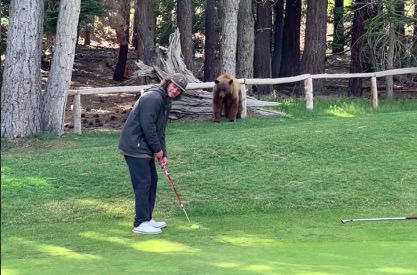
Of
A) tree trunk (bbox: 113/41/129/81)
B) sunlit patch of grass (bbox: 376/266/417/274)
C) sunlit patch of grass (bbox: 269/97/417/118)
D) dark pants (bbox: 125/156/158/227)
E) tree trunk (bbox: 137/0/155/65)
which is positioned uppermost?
tree trunk (bbox: 137/0/155/65)

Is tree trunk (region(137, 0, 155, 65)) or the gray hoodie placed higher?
tree trunk (region(137, 0, 155, 65))

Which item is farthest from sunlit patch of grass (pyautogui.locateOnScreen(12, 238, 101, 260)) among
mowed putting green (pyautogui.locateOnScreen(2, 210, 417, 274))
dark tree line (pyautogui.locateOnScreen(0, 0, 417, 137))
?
dark tree line (pyautogui.locateOnScreen(0, 0, 417, 137))

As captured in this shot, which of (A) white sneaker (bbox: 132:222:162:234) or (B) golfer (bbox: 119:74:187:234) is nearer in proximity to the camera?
(B) golfer (bbox: 119:74:187:234)

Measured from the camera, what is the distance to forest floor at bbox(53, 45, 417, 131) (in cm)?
2151

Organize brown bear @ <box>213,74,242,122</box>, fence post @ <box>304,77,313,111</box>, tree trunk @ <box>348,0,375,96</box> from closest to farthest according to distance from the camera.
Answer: brown bear @ <box>213,74,242,122</box>
fence post @ <box>304,77,313,111</box>
tree trunk @ <box>348,0,375,96</box>

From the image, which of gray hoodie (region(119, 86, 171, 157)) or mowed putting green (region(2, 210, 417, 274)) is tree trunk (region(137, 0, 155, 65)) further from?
gray hoodie (region(119, 86, 171, 157))

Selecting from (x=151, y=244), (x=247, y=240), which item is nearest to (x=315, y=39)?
(x=247, y=240)

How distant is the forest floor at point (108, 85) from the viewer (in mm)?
21514

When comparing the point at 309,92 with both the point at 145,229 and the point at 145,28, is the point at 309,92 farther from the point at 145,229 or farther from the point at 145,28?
the point at 145,229

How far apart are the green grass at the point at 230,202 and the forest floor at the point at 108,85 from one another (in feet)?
16.3

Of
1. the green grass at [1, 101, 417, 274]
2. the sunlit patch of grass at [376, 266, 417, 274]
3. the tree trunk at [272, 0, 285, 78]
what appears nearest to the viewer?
the sunlit patch of grass at [376, 266, 417, 274]

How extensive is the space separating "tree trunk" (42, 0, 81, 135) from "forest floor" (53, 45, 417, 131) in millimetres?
1925

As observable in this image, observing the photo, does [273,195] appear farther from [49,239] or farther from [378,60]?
[378,60]

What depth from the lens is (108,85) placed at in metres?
29.3
